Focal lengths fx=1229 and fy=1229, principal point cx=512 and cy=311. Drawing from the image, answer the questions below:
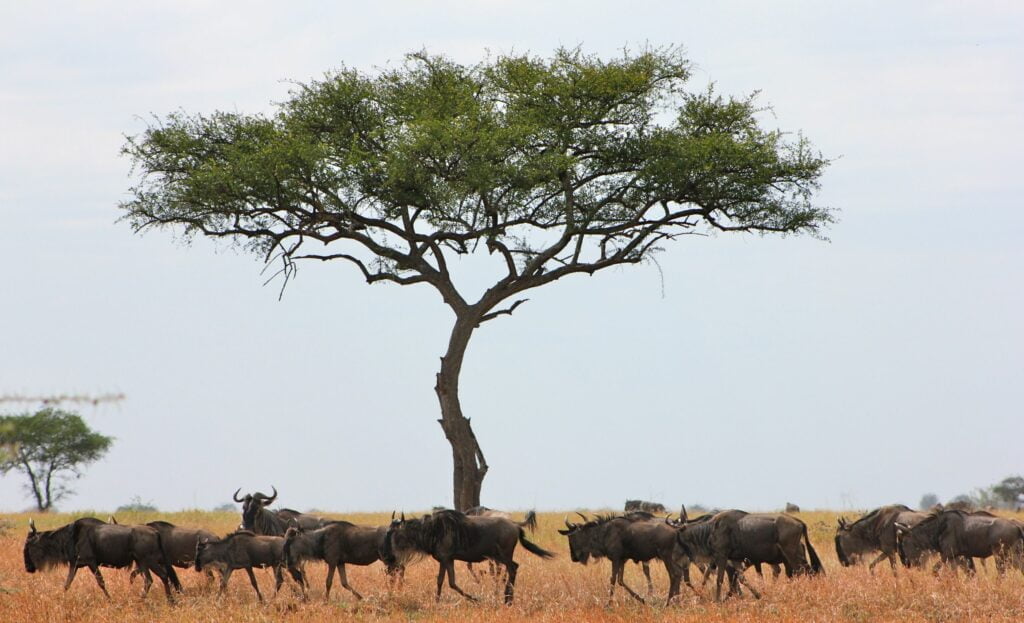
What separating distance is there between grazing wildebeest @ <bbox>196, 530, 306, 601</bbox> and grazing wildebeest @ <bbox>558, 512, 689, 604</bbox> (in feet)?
14.1

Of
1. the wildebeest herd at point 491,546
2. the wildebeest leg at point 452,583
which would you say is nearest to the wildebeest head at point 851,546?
the wildebeest herd at point 491,546

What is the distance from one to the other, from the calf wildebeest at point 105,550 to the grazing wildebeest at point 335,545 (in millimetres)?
1976

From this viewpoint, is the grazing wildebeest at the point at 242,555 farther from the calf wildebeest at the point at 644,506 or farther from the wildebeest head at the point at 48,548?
the calf wildebeest at the point at 644,506

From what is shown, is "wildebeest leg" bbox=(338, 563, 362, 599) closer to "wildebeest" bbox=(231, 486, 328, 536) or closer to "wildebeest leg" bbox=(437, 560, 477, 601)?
"wildebeest leg" bbox=(437, 560, 477, 601)

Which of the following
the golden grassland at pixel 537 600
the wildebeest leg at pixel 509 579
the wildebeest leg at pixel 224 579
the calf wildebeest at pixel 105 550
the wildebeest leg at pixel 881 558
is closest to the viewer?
the golden grassland at pixel 537 600

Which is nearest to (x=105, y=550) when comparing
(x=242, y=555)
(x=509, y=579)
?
(x=242, y=555)

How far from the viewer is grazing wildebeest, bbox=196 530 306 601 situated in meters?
18.6

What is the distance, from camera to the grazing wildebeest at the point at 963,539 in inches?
755

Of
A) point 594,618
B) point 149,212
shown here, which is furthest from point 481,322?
point 594,618

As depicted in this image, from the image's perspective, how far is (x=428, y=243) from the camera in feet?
110

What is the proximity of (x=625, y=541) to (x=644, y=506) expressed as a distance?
50.8ft

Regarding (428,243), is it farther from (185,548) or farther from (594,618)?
(594,618)

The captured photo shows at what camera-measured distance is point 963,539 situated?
63.9 ft

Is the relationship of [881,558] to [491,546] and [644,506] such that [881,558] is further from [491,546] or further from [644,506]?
[644,506]
